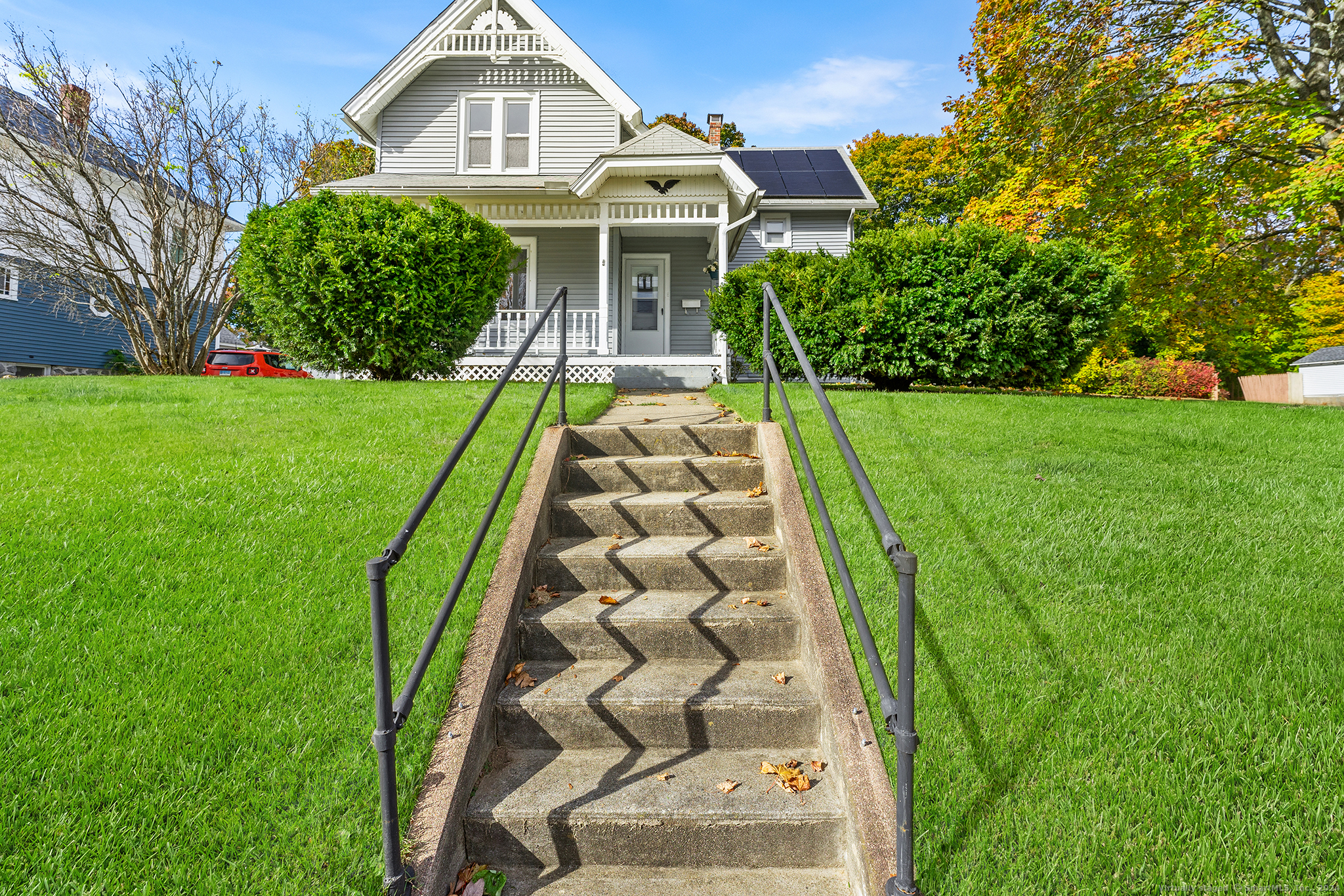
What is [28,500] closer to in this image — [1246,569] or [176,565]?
[176,565]

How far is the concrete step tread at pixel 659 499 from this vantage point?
381 cm

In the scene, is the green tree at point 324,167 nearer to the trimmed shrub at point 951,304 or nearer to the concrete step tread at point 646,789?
the trimmed shrub at point 951,304

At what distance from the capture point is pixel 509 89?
44.5ft

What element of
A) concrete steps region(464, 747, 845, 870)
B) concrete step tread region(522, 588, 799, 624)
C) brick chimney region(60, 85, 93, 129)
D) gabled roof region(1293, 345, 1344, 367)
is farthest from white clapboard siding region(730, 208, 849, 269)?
concrete steps region(464, 747, 845, 870)

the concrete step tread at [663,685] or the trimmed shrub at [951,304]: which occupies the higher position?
the trimmed shrub at [951,304]

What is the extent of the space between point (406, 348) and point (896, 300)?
6.63 meters

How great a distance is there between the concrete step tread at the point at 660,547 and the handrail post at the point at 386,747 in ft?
5.17

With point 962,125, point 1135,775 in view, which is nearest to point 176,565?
point 1135,775

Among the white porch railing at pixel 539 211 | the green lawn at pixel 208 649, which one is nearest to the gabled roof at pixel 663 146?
the white porch railing at pixel 539 211

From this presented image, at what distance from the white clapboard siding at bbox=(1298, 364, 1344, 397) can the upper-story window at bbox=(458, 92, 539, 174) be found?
22438 mm

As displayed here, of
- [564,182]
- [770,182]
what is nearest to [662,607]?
[564,182]

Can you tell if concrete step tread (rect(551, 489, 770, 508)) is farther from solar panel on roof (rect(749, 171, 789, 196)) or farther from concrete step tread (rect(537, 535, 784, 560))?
solar panel on roof (rect(749, 171, 789, 196))

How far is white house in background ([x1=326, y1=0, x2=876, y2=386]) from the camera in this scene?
37.8ft

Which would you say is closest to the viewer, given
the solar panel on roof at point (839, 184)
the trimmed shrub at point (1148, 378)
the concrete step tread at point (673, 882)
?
the concrete step tread at point (673, 882)
